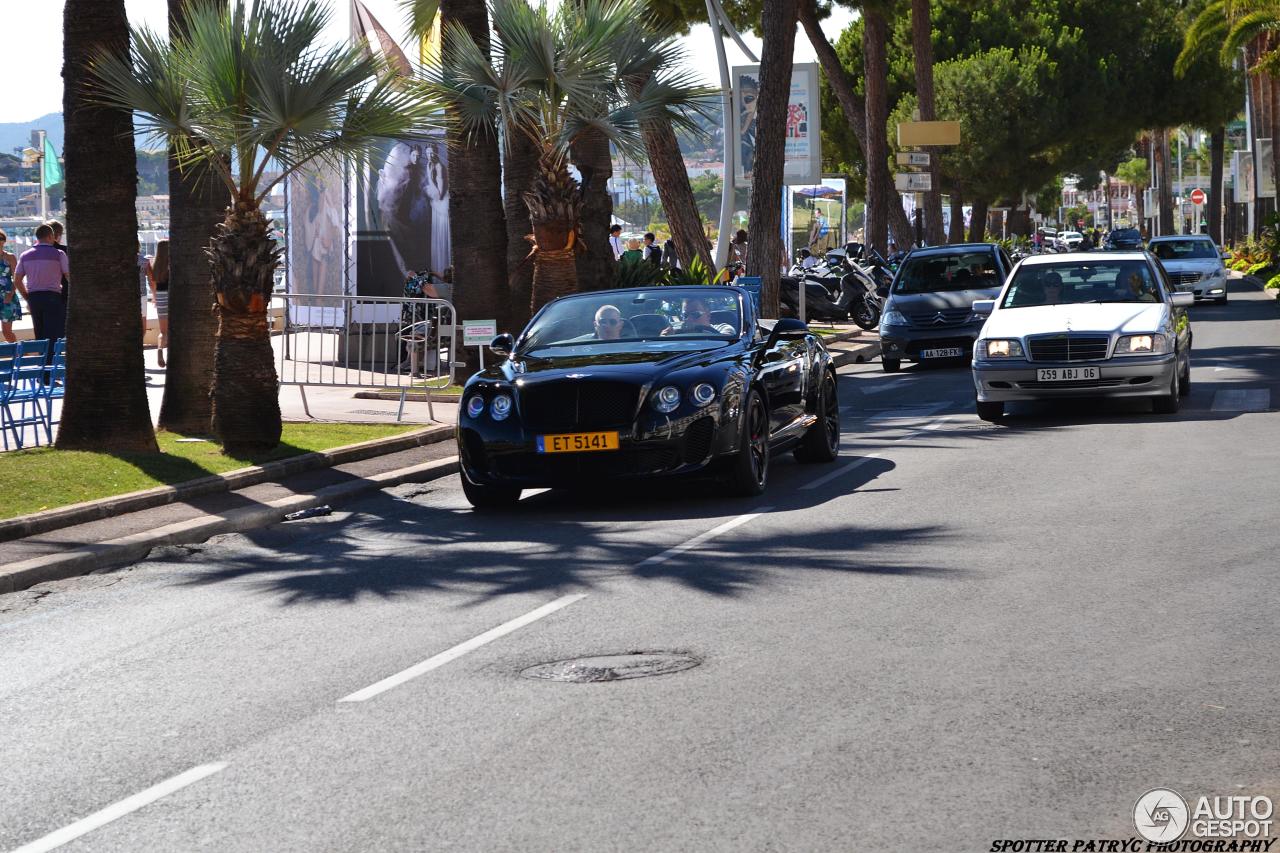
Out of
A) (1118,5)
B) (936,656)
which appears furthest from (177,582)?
(1118,5)

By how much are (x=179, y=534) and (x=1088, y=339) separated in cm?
878

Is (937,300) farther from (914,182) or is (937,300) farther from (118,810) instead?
(118,810)

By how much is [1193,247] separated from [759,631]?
40.0 metres

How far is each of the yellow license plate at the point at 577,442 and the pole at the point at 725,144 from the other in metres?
20.3

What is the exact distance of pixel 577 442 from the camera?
1192cm

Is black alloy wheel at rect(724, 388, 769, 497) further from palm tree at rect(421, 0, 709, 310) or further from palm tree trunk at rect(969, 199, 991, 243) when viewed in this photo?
palm tree trunk at rect(969, 199, 991, 243)

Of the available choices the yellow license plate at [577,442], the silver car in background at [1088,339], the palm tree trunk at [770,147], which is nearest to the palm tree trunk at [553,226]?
the silver car in background at [1088,339]

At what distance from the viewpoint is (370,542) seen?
37.3 ft

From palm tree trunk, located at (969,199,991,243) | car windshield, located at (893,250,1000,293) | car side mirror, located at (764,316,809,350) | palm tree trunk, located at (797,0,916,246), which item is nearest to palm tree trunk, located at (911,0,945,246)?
palm tree trunk, located at (797,0,916,246)

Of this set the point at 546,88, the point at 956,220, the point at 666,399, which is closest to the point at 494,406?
the point at 666,399

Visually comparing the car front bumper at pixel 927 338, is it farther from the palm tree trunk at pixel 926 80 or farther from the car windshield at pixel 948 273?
the palm tree trunk at pixel 926 80

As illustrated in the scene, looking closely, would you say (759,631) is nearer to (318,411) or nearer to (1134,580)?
(1134,580)

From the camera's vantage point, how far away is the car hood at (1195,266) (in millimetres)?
43531

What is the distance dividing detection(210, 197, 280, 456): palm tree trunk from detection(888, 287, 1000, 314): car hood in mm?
13337
